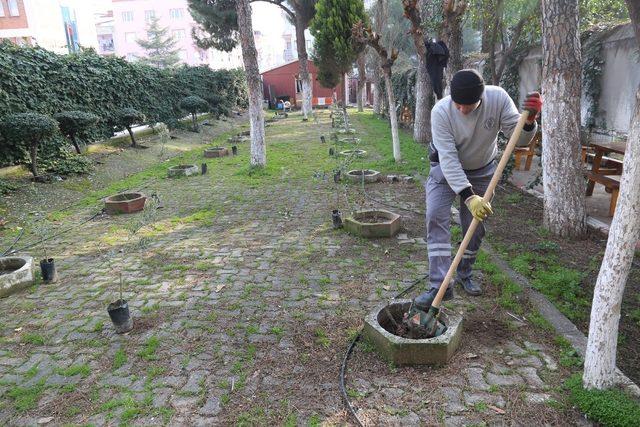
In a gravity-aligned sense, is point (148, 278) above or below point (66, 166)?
below

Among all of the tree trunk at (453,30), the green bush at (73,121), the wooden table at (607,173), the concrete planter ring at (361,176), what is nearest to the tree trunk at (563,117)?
the wooden table at (607,173)

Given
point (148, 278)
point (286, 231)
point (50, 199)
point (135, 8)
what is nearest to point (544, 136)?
point (286, 231)

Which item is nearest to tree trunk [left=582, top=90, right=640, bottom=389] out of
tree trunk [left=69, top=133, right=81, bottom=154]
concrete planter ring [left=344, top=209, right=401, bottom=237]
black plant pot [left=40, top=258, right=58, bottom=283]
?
concrete planter ring [left=344, top=209, right=401, bottom=237]

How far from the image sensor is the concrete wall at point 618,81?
311 inches

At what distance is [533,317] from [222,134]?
1790 cm

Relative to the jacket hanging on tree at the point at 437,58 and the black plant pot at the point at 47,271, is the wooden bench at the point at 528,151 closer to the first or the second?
the jacket hanging on tree at the point at 437,58

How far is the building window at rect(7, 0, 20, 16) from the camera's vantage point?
34844mm

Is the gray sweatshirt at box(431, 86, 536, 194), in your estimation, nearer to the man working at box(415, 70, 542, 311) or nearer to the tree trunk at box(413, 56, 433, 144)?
the man working at box(415, 70, 542, 311)

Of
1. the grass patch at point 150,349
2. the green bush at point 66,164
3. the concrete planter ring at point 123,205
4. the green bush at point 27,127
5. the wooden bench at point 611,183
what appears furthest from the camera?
the green bush at point 66,164

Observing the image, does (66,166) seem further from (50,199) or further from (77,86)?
(77,86)

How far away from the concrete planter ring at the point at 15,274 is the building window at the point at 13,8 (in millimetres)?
39724

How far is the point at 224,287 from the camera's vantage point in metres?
4.53

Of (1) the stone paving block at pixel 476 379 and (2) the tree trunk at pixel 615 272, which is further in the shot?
(1) the stone paving block at pixel 476 379

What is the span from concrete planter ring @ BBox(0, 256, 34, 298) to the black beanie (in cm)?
463
